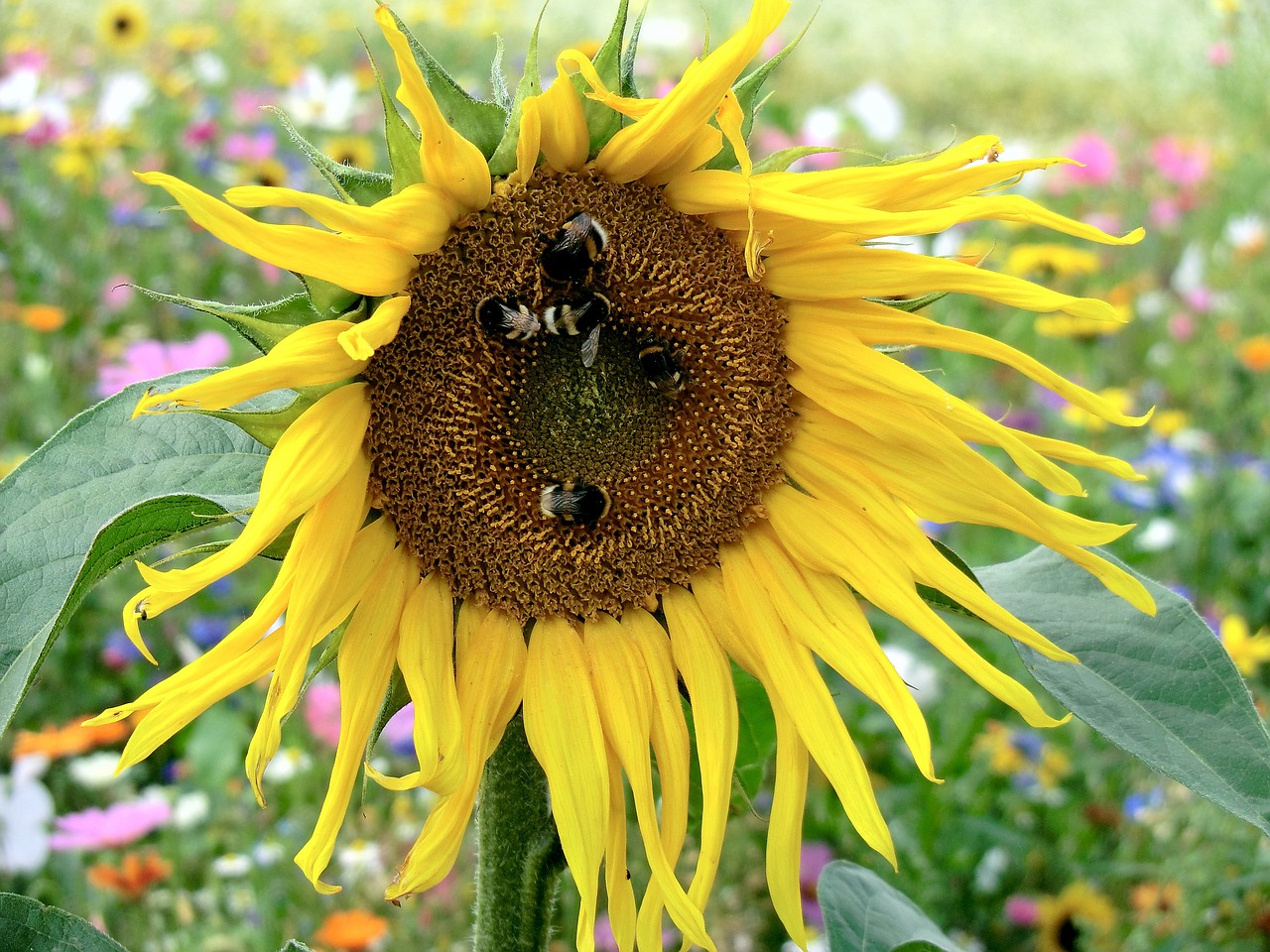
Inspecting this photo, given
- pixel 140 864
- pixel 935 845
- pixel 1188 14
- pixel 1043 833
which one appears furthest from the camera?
pixel 1188 14

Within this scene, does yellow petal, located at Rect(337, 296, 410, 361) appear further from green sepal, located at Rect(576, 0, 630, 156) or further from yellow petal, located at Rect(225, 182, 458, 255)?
green sepal, located at Rect(576, 0, 630, 156)

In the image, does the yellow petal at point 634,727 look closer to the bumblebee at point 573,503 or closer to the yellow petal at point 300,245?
the bumblebee at point 573,503

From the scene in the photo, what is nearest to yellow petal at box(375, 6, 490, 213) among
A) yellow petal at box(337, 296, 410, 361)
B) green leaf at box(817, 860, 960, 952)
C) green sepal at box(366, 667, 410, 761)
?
yellow petal at box(337, 296, 410, 361)

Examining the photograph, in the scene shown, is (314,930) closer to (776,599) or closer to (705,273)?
(776,599)

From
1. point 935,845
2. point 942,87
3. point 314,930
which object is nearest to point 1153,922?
point 935,845

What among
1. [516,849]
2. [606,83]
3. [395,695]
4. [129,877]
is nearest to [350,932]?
[129,877]

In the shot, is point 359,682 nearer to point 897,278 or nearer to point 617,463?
point 617,463
